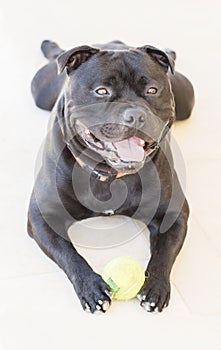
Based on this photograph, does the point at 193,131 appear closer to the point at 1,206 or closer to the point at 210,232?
the point at 210,232

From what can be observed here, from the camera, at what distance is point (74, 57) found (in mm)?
2148

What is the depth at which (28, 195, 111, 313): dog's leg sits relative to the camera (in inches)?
81.7

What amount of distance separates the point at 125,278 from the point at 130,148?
0.38 metres

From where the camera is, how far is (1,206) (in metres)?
2.50

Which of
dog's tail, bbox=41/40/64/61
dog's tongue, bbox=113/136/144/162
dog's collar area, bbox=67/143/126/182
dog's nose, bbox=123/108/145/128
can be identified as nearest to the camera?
dog's nose, bbox=123/108/145/128

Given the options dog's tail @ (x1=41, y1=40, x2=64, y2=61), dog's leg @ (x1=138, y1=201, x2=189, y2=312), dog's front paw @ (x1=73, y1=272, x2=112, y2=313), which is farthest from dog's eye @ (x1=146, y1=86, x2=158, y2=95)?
dog's tail @ (x1=41, y1=40, x2=64, y2=61)

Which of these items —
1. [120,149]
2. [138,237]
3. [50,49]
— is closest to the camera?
[120,149]

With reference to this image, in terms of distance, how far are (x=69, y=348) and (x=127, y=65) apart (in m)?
0.82

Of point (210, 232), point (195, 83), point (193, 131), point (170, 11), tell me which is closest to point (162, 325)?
point (210, 232)

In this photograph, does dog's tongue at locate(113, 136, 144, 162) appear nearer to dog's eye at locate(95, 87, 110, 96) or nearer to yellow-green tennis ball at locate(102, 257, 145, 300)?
dog's eye at locate(95, 87, 110, 96)

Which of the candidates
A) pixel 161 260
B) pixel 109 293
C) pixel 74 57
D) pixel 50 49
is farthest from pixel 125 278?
pixel 50 49

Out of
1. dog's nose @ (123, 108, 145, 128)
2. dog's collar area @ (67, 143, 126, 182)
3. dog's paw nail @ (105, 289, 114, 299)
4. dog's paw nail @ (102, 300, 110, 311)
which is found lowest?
dog's paw nail @ (102, 300, 110, 311)

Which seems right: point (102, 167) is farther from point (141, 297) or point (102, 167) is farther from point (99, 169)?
point (141, 297)

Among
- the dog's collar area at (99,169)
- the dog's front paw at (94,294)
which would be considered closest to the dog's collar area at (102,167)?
the dog's collar area at (99,169)
